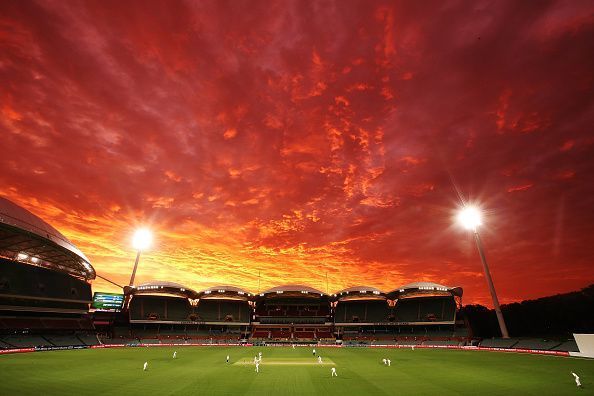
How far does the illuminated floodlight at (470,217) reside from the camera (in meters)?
55.8

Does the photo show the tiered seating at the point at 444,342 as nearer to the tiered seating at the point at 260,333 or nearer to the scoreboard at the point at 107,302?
the tiered seating at the point at 260,333

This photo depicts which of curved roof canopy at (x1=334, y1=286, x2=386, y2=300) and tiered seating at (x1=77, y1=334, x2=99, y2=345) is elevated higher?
curved roof canopy at (x1=334, y1=286, x2=386, y2=300)

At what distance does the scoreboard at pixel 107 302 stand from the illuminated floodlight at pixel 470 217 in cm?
8533

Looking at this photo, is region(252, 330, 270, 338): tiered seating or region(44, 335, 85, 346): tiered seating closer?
region(44, 335, 85, 346): tiered seating

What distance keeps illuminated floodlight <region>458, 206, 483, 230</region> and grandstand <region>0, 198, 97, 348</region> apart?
68.4 metres

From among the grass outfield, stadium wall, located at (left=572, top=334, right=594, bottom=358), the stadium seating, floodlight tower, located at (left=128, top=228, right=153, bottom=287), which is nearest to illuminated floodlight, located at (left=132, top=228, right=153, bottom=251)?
floodlight tower, located at (left=128, top=228, right=153, bottom=287)

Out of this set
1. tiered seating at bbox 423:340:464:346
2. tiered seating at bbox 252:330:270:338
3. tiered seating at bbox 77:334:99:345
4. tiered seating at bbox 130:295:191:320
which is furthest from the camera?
tiered seating at bbox 130:295:191:320

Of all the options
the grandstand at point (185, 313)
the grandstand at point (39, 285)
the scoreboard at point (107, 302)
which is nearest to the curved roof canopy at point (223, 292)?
the grandstand at point (185, 313)

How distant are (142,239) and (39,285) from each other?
68.0 ft

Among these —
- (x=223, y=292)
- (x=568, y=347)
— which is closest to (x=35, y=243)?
(x=223, y=292)

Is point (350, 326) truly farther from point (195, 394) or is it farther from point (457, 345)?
point (195, 394)

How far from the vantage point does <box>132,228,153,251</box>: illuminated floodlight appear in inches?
2906

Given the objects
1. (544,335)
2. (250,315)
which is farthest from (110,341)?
(544,335)

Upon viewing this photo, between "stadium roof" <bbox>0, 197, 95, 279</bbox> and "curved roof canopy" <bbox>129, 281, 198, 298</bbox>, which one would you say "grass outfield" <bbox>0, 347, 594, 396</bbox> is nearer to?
"stadium roof" <bbox>0, 197, 95, 279</bbox>
